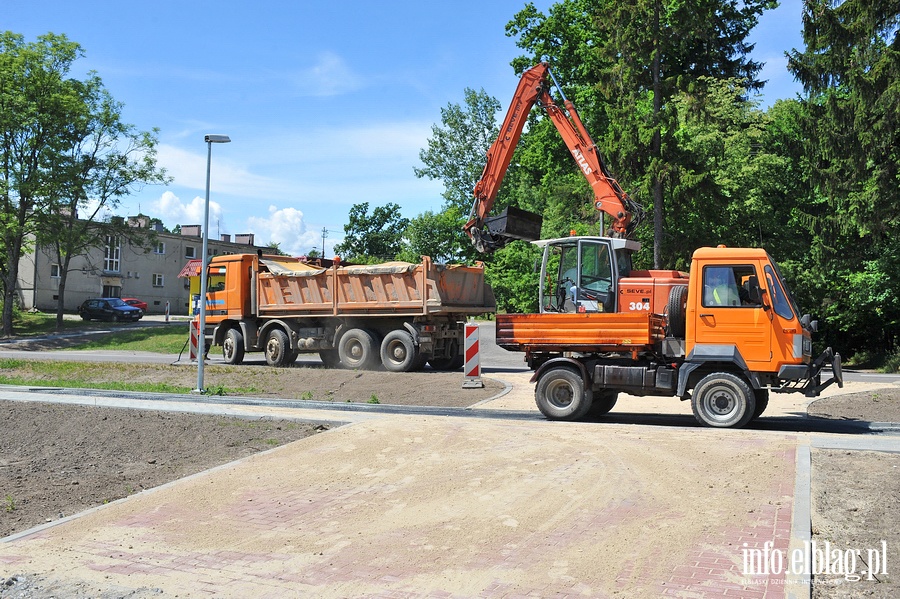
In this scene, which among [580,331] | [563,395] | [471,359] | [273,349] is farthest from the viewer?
[273,349]

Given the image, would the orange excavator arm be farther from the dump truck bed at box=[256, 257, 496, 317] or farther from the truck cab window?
the truck cab window

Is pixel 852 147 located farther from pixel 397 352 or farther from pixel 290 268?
pixel 290 268

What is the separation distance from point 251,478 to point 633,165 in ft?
84.4

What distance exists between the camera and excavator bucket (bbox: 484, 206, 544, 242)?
19.6 metres

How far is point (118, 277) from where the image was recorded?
7100 centimetres

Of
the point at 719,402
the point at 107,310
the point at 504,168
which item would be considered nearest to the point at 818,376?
the point at 719,402

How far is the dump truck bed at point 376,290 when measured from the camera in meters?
22.1

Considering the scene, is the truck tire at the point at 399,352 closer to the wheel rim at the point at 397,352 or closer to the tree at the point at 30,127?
the wheel rim at the point at 397,352

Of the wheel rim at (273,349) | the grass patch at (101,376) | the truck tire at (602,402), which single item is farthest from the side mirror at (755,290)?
the wheel rim at (273,349)

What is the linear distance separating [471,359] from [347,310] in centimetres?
649

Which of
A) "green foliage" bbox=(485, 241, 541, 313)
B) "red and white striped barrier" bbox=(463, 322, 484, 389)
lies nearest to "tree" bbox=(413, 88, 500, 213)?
"green foliage" bbox=(485, 241, 541, 313)

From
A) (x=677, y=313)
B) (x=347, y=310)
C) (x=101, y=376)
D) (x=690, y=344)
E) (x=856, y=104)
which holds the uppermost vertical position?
(x=856, y=104)

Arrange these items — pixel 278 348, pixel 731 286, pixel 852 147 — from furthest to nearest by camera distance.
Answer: pixel 852 147 → pixel 278 348 → pixel 731 286

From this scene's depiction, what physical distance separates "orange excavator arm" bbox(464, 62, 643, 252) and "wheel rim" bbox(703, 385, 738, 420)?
7312 mm
